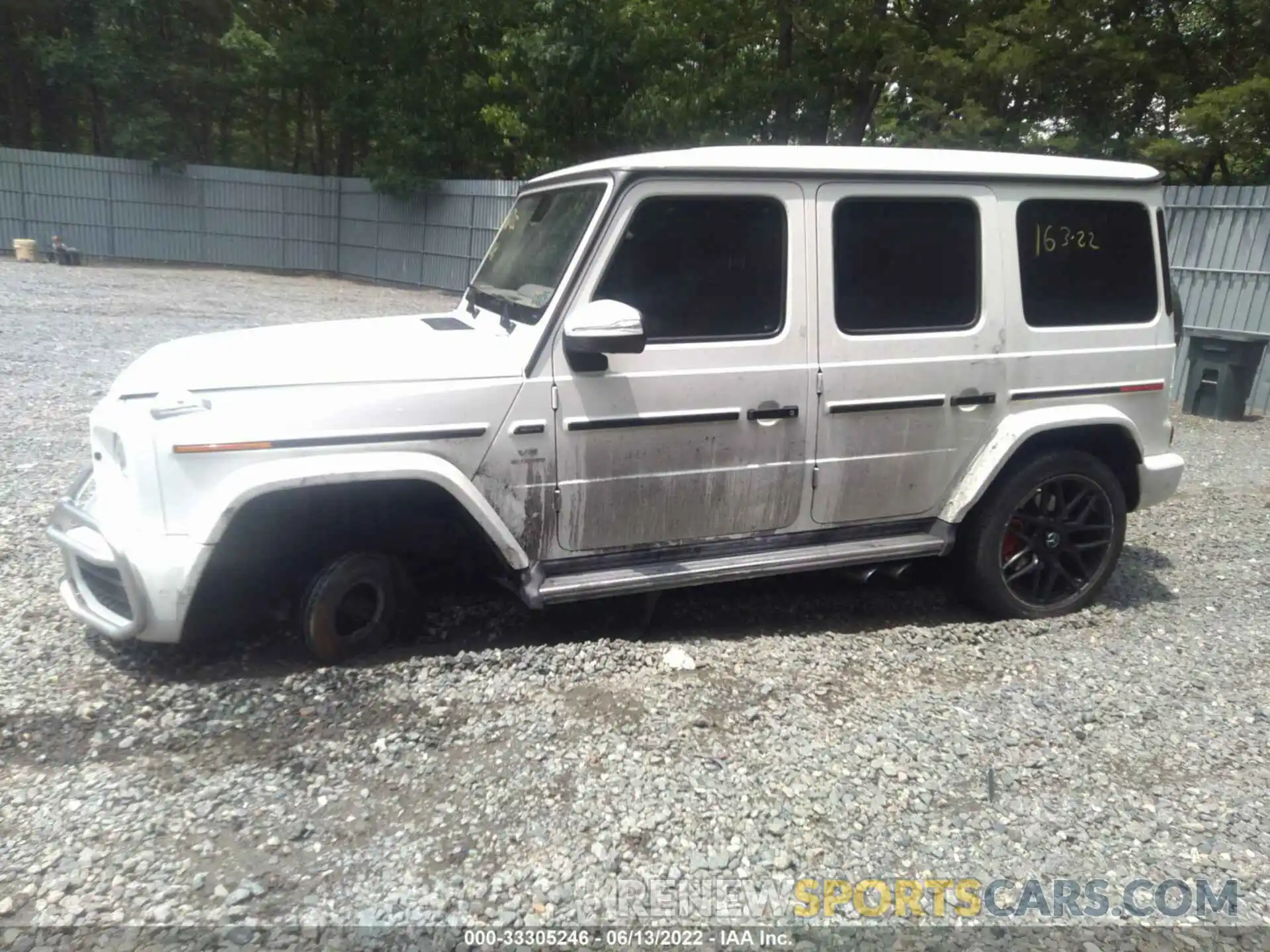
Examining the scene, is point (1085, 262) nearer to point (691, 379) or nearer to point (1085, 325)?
point (1085, 325)

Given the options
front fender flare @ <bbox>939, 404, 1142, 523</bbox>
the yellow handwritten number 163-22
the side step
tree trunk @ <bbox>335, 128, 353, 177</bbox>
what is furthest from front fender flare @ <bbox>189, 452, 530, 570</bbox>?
tree trunk @ <bbox>335, 128, 353, 177</bbox>

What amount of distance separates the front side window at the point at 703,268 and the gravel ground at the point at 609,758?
142 cm

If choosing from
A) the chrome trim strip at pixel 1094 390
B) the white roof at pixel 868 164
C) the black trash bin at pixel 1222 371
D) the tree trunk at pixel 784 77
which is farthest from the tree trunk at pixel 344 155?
the chrome trim strip at pixel 1094 390

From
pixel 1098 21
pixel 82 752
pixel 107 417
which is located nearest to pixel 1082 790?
pixel 82 752

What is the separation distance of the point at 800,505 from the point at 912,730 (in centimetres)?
114

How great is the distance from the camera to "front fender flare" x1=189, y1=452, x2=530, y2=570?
11.5ft

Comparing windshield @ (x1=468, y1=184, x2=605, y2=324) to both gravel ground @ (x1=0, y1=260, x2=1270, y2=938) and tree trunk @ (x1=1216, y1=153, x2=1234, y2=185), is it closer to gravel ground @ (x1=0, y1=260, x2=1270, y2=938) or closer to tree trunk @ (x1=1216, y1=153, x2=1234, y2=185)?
gravel ground @ (x1=0, y1=260, x2=1270, y2=938)

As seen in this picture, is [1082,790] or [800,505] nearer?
[1082,790]

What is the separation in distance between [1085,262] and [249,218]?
23151mm

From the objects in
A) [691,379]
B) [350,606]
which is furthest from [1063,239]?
[350,606]

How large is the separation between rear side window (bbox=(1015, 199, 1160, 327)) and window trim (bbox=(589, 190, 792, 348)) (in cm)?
124

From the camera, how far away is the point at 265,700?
146 inches

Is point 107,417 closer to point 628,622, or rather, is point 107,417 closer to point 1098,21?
point 628,622

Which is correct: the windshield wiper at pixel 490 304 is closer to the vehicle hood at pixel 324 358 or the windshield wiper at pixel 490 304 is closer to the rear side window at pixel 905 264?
the vehicle hood at pixel 324 358
